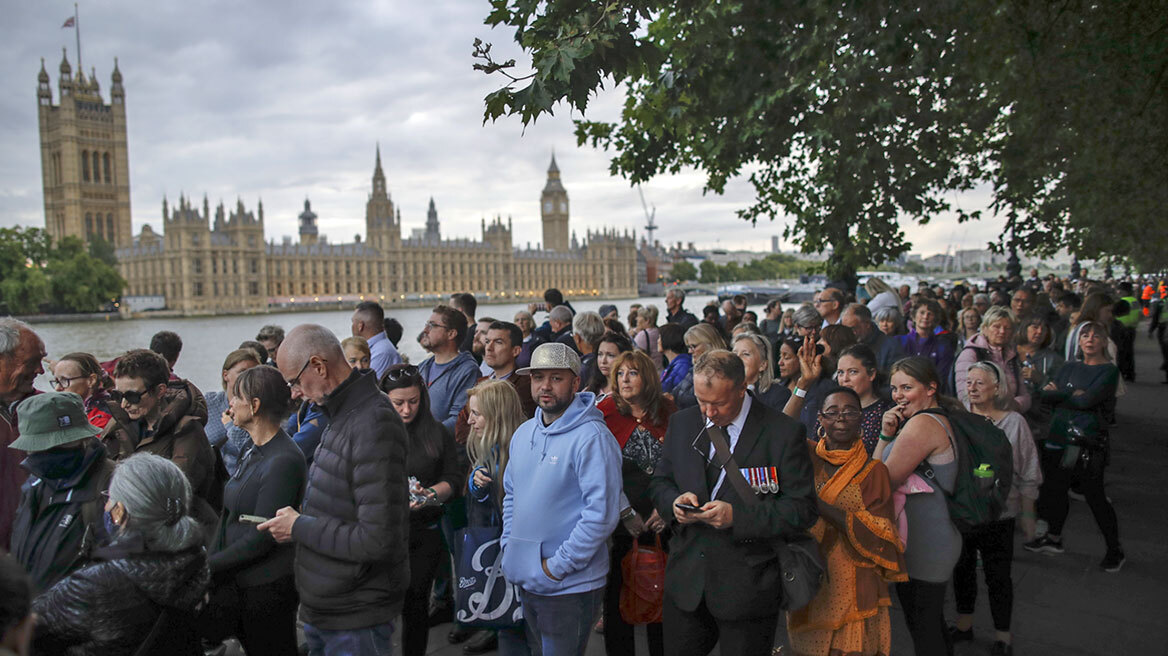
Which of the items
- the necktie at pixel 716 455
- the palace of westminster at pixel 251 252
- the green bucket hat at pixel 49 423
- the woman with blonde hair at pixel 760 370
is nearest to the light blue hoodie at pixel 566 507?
A: the necktie at pixel 716 455

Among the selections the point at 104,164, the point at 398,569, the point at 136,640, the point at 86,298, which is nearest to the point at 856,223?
the point at 398,569

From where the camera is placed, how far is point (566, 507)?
276cm

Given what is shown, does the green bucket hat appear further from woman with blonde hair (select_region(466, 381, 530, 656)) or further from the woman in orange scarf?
the woman in orange scarf

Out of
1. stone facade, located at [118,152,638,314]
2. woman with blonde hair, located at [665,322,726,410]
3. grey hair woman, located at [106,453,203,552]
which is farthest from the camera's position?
stone facade, located at [118,152,638,314]

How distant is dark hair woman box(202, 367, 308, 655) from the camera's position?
2.69 m

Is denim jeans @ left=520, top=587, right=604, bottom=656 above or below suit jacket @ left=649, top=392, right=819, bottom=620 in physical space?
below

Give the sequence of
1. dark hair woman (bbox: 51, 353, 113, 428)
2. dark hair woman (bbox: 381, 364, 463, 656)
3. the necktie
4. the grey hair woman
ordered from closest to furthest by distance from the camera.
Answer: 1. the grey hair woman
2. the necktie
3. dark hair woman (bbox: 381, 364, 463, 656)
4. dark hair woman (bbox: 51, 353, 113, 428)

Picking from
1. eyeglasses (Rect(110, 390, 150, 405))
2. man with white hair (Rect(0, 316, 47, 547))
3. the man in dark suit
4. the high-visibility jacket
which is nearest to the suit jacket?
the man in dark suit

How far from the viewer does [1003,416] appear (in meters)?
3.89

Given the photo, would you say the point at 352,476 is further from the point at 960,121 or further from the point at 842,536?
the point at 960,121

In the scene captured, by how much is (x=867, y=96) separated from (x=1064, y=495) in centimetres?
453

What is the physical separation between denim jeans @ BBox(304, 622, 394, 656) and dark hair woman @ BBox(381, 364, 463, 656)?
68 cm

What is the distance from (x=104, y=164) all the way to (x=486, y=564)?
126 m

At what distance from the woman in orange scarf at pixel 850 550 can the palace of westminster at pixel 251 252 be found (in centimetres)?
8946
